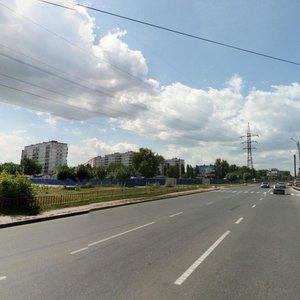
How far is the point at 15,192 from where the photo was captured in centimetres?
1764

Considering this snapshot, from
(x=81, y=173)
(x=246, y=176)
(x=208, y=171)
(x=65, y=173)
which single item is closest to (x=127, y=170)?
(x=81, y=173)

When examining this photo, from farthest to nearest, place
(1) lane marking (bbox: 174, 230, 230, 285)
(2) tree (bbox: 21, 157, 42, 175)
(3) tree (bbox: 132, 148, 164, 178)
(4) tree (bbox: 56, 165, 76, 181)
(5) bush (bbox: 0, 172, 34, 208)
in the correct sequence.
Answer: (2) tree (bbox: 21, 157, 42, 175) → (3) tree (bbox: 132, 148, 164, 178) → (4) tree (bbox: 56, 165, 76, 181) → (5) bush (bbox: 0, 172, 34, 208) → (1) lane marking (bbox: 174, 230, 230, 285)

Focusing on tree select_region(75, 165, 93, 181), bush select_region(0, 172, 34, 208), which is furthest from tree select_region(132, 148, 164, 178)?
bush select_region(0, 172, 34, 208)

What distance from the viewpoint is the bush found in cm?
1728

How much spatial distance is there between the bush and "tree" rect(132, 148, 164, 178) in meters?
114

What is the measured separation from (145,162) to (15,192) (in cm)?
11514

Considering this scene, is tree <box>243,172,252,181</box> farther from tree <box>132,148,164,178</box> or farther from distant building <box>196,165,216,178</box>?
tree <box>132,148,164,178</box>

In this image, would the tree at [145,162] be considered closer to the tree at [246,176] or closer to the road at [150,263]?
the tree at [246,176]

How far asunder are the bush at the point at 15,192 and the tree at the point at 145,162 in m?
114

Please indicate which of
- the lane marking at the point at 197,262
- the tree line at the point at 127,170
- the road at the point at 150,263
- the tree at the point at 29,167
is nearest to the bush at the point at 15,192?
the road at the point at 150,263

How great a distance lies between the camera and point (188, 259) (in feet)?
25.1

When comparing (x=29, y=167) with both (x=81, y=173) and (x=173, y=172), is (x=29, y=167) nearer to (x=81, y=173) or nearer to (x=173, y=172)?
(x=173, y=172)

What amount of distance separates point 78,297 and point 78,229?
24.4ft

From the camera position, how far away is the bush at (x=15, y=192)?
17281mm
